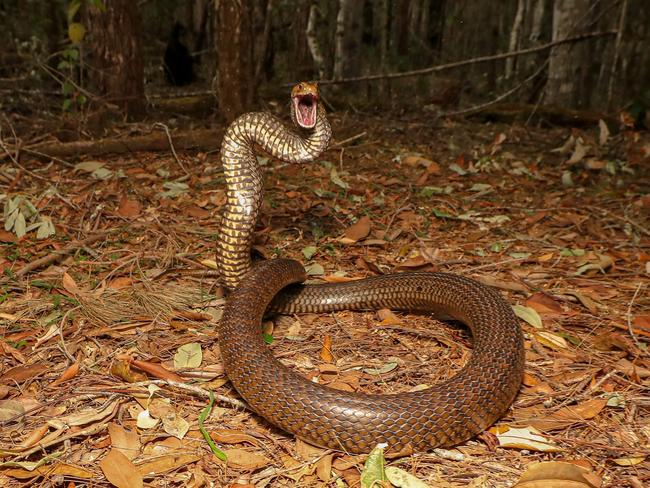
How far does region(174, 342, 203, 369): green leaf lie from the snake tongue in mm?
1881

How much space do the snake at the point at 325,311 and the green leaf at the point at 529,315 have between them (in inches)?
18.5

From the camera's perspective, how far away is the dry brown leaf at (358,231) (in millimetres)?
5875

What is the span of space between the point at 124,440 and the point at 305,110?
2560 millimetres

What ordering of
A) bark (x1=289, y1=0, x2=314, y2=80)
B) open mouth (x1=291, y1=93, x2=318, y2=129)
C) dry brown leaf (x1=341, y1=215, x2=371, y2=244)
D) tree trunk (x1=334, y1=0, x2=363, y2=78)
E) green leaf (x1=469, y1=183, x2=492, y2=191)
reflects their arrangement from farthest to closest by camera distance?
bark (x1=289, y1=0, x2=314, y2=80) < tree trunk (x1=334, y1=0, x2=363, y2=78) < green leaf (x1=469, y1=183, x2=492, y2=191) < dry brown leaf (x1=341, y1=215, x2=371, y2=244) < open mouth (x1=291, y1=93, x2=318, y2=129)

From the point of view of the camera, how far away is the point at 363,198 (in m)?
7.08

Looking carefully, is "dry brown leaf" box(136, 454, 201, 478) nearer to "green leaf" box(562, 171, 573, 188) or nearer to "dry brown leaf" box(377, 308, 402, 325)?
"dry brown leaf" box(377, 308, 402, 325)

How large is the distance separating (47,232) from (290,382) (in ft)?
11.6

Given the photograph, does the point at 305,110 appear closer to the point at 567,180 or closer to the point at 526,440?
the point at 526,440

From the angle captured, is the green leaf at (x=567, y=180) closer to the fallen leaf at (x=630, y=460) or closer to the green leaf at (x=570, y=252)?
the green leaf at (x=570, y=252)

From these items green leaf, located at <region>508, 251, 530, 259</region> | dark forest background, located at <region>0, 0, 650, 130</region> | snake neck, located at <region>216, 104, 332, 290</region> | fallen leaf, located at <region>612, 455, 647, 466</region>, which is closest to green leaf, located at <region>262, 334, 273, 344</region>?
snake neck, located at <region>216, 104, 332, 290</region>

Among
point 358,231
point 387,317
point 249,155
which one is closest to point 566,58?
point 358,231

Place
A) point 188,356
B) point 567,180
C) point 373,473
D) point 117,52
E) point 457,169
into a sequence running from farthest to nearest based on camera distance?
point 117,52 < point 457,169 < point 567,180 < point 188,356 < point 373,473

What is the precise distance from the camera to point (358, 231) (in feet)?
19.5

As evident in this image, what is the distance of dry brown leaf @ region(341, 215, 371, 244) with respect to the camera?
5.88 metres
